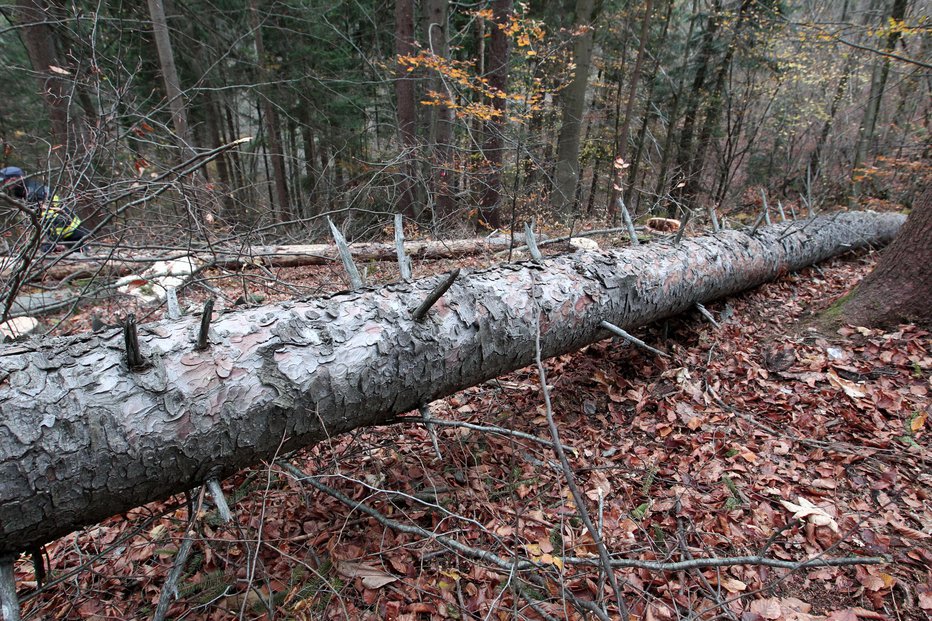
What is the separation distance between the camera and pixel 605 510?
2.16 metres

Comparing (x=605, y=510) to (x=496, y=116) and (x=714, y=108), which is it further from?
(x=714, y=108)

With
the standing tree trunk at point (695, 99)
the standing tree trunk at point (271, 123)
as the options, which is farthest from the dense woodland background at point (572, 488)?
the standing tree trunk at point (695, 99)

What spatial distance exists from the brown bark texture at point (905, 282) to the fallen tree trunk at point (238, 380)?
2392 mm

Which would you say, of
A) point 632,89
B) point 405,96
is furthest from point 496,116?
point 632,89

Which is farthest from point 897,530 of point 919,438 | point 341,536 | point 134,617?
point 134,617

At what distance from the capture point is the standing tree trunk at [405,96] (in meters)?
8.16

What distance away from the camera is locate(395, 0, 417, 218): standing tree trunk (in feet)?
26.8

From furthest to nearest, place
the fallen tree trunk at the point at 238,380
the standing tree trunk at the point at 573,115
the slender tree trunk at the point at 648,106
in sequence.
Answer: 1. the slender tree trunk at the point at 648,106
2. the standing tree trunk at the point at 573,115
3. the fallen tree trunk at the point at 238,380

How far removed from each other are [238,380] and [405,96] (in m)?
8.72

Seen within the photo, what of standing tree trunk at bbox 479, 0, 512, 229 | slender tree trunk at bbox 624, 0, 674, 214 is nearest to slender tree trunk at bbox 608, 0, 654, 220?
slender tree trunk at bbox 624, 0, 674, 214

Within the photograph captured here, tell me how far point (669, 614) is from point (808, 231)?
5.20 meters

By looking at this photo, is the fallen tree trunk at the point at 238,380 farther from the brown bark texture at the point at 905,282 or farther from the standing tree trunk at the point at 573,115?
the standing tree trunk at the point at 573,115

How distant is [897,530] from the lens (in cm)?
187

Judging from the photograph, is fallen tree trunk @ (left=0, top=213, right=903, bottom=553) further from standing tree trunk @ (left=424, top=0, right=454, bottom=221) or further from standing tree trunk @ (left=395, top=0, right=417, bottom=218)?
standing tree trunk @ (left=395, top=0, right=417, bottom=218)
